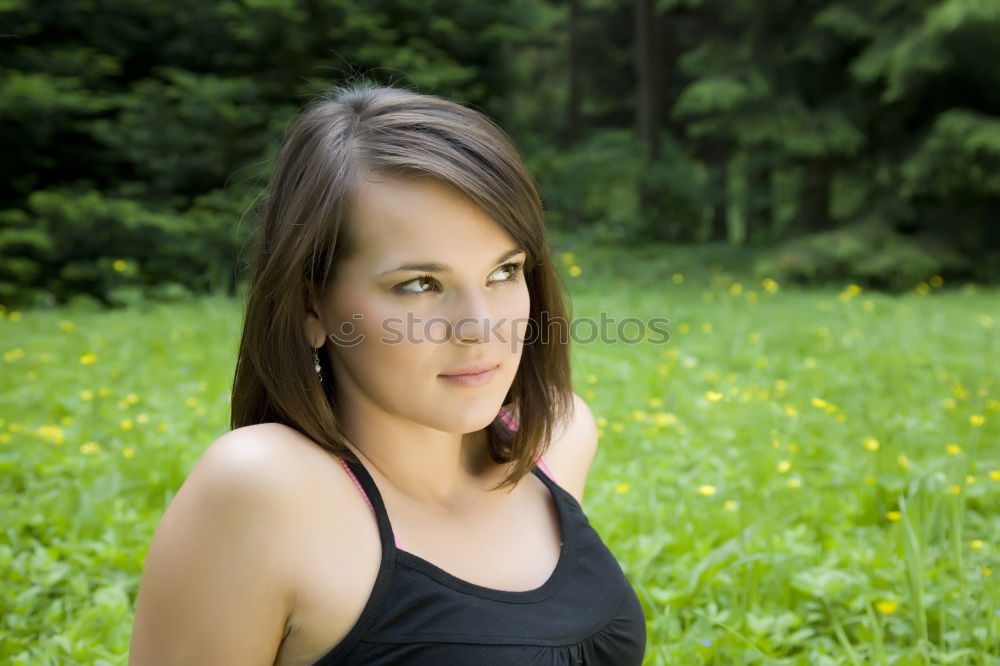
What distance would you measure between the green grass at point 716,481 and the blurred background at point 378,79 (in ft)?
8.83

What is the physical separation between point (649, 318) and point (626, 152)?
25.1ft

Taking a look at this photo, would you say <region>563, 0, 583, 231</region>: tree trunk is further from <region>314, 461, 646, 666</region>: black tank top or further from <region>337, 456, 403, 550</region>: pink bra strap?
<region>337, 456, 403, 550</region>: pink bra strap

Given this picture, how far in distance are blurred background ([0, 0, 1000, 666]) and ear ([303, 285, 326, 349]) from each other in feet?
1.22

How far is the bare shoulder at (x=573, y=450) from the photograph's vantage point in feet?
5.68

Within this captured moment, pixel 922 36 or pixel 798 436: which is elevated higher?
pixel 922 36

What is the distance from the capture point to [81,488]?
276 centimetres

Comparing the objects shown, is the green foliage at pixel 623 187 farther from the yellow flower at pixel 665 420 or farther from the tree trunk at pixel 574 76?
the yellow flower at pixel 665 420

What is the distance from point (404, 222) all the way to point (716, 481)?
1959 millimetres

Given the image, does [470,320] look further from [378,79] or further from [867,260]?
[867,260]

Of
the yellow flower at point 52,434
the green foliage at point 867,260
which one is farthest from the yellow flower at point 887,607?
the green foliage at point 867,260

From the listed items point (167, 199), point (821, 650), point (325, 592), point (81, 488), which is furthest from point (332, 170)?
point (167, 199)

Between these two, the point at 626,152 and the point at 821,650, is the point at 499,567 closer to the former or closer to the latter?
the point at 821,650

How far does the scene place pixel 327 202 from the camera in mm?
1265

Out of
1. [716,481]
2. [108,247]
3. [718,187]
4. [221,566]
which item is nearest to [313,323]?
[221,566]
